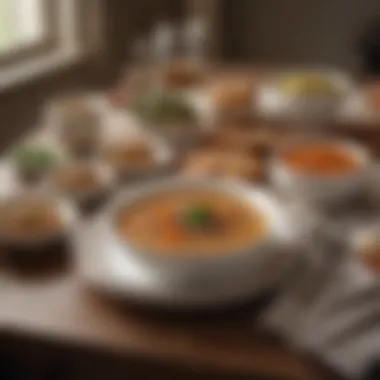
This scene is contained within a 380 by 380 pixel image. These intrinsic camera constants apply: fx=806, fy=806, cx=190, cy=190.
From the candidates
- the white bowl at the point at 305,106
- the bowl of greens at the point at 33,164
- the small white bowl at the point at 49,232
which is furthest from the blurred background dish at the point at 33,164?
the white bowl at the point at 305,106

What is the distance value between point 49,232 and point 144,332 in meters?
0.24

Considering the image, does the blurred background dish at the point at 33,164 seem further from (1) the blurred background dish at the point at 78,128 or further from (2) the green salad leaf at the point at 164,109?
(2) the green salad leaf at the point at 164,109

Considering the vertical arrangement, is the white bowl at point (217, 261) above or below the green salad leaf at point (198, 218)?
below

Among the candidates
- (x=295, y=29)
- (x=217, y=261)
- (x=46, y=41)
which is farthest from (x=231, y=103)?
(x=295, y=29)

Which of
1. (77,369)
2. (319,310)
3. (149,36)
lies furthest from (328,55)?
(319,310)

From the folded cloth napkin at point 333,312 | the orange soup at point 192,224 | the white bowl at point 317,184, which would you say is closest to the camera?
the folded cloth napkin at point 333,312

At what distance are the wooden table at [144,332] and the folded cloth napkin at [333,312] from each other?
0.9 inches

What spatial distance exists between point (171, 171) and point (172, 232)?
1.16 ft

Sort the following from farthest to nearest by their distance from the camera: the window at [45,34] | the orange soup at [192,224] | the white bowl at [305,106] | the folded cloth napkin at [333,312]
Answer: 1. the window at [45,34]
2. the white bowl at [305,106]
3. the orange soup at [192,224]
4. the folded cloth napkin at [333,312]

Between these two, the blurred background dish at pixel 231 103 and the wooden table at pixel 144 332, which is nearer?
the wooden table at pixel 144 332

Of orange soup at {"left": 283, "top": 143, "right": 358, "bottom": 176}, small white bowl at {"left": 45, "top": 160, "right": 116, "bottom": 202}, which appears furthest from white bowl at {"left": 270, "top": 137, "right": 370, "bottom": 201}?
small white bowl at {"left": 45, "top": 160, "right": 116, "bottom": 202}

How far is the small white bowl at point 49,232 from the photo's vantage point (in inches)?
43.8

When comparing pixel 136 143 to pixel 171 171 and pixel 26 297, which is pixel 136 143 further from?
pixel 26 297

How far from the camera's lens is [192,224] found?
1064 mm
